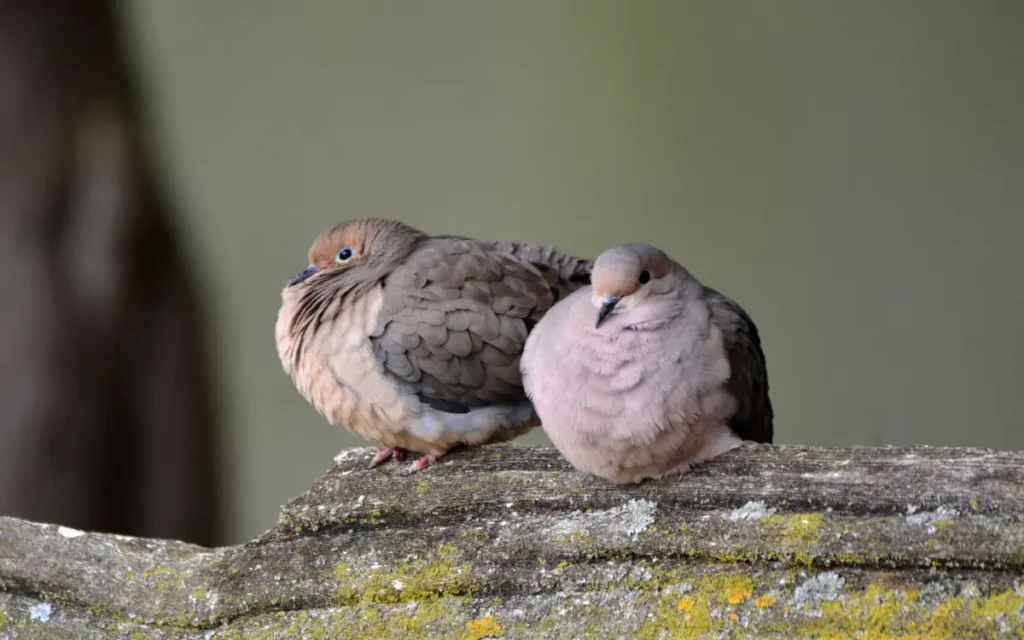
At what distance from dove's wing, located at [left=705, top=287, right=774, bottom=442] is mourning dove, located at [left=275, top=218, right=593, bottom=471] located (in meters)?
0.34

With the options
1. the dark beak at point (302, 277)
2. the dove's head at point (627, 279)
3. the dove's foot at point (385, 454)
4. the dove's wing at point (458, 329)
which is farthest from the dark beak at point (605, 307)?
the dark beak at point (302, 277)

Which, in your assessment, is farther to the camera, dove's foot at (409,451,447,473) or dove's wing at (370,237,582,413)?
dove's wing at (370,237,582,413)

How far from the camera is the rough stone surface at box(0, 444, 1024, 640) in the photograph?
1183 millimetres

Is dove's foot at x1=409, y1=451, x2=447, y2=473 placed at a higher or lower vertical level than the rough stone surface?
higher

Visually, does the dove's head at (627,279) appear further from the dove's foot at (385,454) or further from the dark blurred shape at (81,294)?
the dark blurred shape at (81,294)

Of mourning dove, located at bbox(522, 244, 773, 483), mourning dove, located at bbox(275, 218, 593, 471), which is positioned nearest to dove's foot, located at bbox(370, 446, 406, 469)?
mourning dove, located at bbox(275, 218, 593, 471)

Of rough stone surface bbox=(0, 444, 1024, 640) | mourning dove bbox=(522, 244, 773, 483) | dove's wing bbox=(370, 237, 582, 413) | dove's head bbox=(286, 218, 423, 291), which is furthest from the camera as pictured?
dove's head bbox=(286, 218, 423, 291)

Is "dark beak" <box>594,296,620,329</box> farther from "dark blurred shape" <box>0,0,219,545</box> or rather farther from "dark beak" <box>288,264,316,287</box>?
"dark blurred shape" <box>0,0,219,545</box>

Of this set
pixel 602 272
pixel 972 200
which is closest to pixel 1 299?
pixel 602 272

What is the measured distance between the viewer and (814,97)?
3111 mm

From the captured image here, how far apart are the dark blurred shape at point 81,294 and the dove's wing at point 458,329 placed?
155cm

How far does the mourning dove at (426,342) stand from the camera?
162 cm

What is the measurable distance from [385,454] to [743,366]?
22.1 inches

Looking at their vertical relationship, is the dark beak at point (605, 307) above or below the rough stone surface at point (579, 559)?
above
